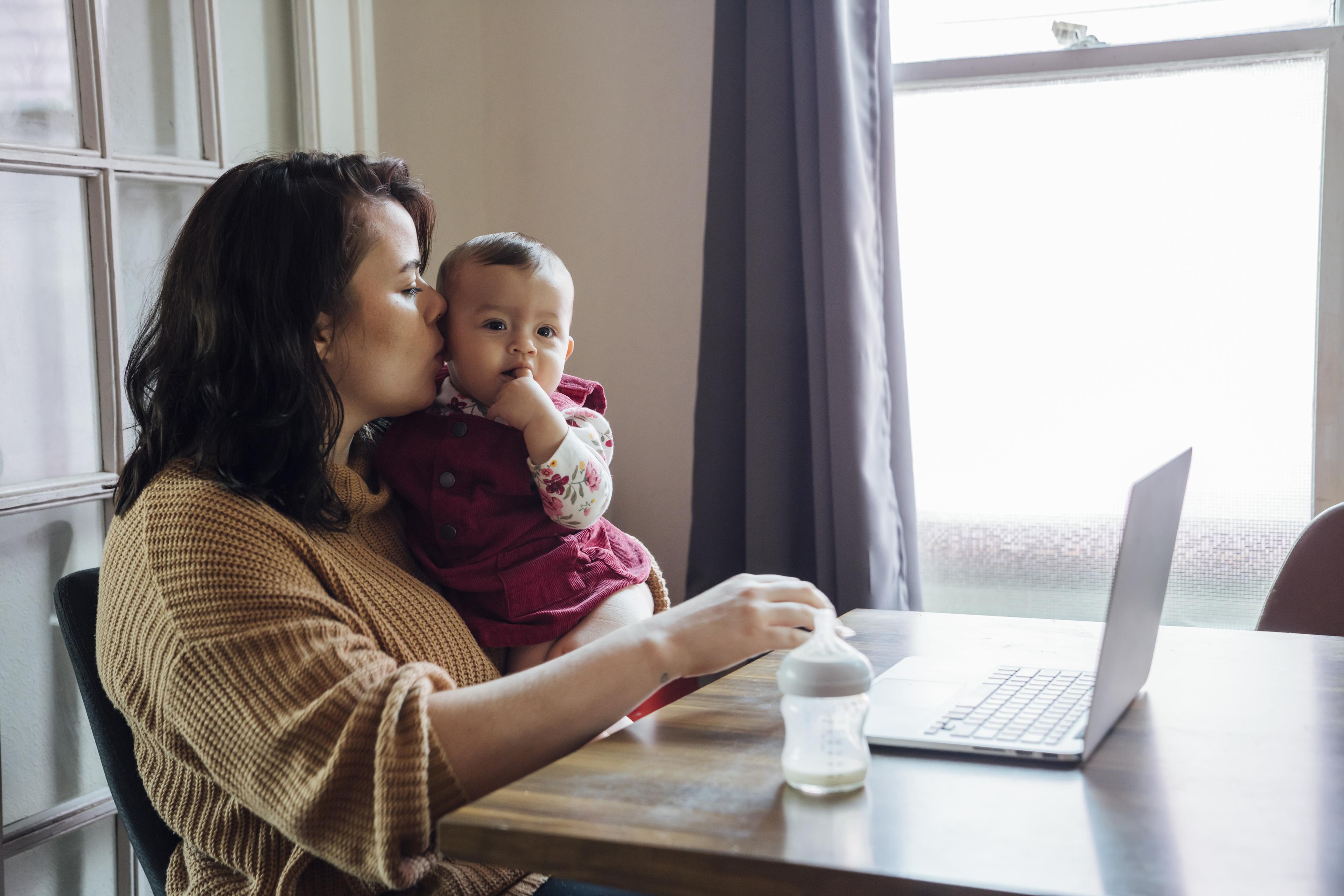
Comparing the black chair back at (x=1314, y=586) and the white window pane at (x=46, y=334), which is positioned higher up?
the white window pane at (x=46, y=334)

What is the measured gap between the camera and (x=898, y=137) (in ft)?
8.09

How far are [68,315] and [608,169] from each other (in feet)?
4.30

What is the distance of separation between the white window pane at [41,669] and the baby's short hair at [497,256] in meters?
0.74

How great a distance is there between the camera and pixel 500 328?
1.41 metres

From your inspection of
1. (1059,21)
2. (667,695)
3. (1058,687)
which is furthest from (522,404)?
(1059,21)

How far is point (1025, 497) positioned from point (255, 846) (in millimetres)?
1853

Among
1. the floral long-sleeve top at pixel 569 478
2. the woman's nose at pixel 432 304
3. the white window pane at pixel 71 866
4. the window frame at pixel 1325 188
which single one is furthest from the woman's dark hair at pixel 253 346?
the window frame at pixel 1325 188

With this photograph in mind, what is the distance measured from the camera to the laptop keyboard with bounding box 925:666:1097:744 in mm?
915

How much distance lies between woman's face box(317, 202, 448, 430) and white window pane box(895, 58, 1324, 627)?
1.47 metres

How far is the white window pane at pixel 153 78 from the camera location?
176 centimetres

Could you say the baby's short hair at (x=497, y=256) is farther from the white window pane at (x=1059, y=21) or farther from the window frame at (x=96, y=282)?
the white window pane at (x=1059, y=21)

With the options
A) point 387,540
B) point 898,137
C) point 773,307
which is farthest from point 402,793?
point 898,137

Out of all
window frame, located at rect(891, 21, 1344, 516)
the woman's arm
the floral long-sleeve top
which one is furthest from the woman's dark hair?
window frame, located at rect(891, 21, 1344, 516)

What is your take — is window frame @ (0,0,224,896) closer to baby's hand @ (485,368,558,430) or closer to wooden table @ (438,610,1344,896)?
baby's hand @ (485,368,558,430)
